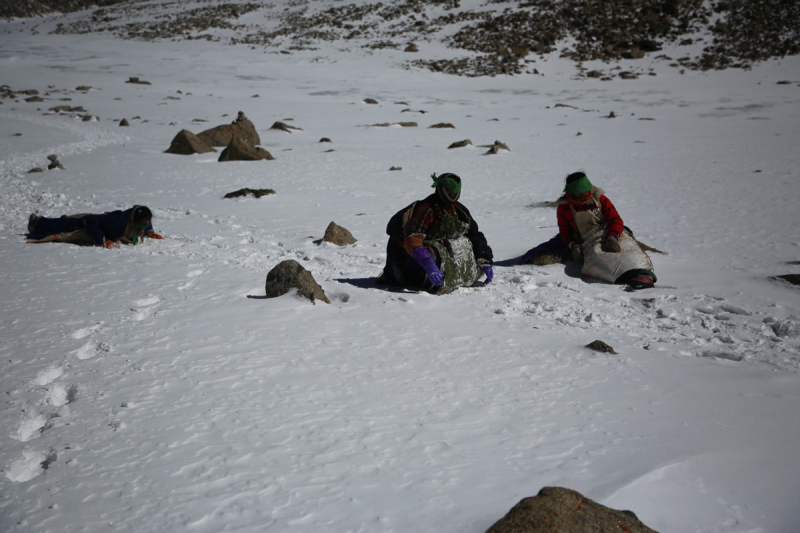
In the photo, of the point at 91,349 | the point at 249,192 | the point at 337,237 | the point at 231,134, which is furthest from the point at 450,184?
the point at 231,134

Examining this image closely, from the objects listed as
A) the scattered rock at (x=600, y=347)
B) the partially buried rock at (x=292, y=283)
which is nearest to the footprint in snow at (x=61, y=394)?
the partially buried rock at (x=292, y=283)

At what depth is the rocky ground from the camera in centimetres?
2884

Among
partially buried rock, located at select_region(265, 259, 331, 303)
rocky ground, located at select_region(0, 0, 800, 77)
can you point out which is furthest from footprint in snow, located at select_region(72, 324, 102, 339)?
rocky ground, located at select_region(0, 0, 800, 77)

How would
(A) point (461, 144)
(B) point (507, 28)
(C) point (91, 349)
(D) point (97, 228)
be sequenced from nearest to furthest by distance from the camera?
(C) point (91, 349) < (D) point (97, 228) < (A) point (461, 144) < (B) point (507, 28)

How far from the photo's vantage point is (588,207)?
512 cm

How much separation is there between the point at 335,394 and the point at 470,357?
0.92m

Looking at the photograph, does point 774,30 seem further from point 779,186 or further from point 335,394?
point 335,394

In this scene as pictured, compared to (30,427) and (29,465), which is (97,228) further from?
(29,465)

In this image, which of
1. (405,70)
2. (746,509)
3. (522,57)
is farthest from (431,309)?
(522,57)

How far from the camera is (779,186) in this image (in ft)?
27.5

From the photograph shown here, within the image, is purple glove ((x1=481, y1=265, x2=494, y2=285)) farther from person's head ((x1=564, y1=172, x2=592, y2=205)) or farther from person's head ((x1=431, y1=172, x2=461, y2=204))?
person's head ((x1=564, y1=172, x2=592, y2=205))

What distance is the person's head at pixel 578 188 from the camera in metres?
4.91

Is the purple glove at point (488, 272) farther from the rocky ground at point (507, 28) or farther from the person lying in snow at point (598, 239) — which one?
the rocky ground at point (507, 28)

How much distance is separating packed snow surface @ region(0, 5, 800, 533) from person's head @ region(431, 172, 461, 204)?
2.62 feet
